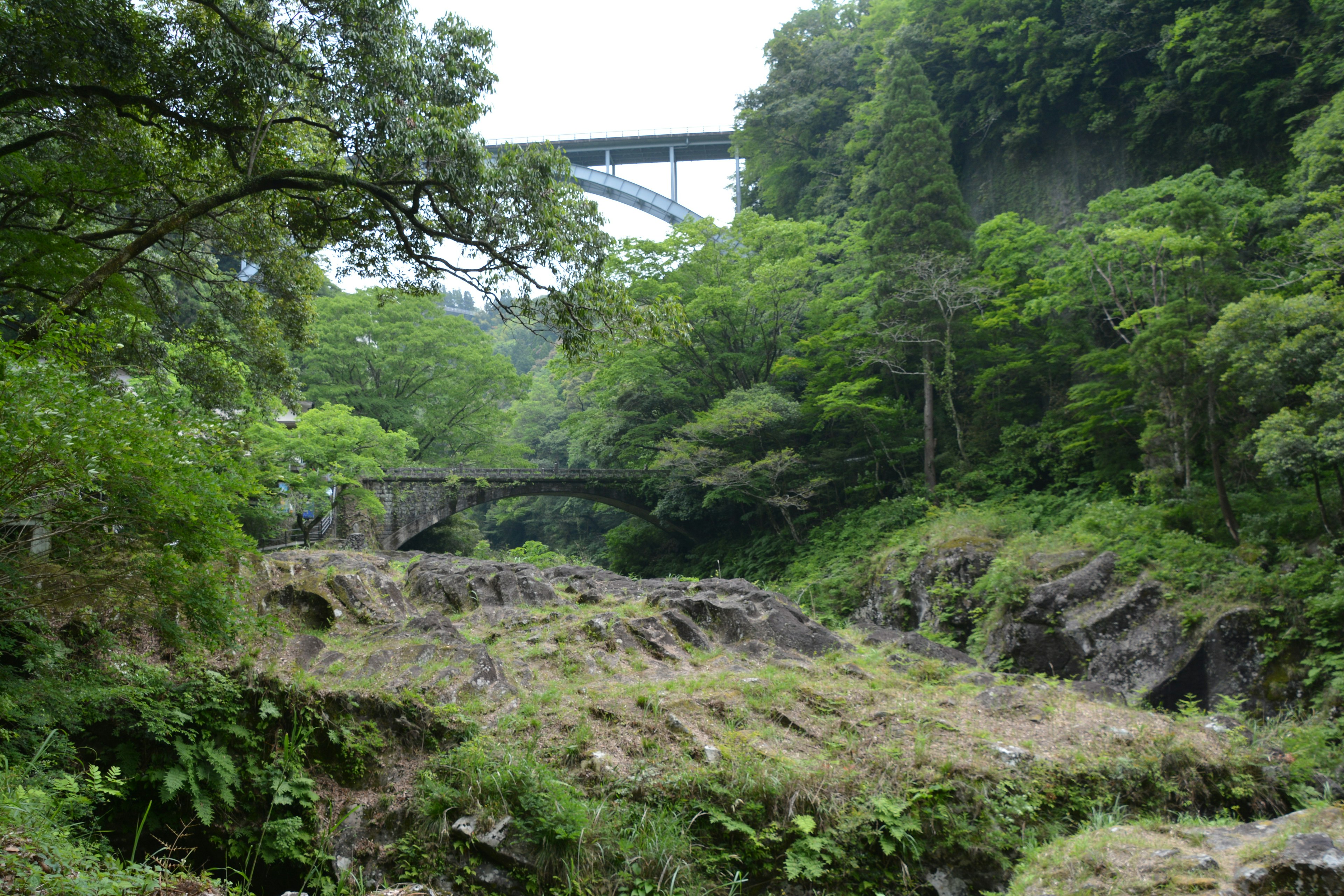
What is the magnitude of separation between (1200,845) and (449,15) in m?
9.63

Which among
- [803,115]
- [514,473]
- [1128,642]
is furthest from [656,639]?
[803,115]

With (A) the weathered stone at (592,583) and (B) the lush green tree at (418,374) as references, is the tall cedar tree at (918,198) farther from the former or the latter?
(B) the lush green tree at (418,374)

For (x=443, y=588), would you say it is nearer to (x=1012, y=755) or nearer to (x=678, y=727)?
(x=678, y=727)

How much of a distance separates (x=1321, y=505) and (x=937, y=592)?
6.27m

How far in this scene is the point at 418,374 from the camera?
2680 centimetres

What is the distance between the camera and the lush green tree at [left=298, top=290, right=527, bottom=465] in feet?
83.1

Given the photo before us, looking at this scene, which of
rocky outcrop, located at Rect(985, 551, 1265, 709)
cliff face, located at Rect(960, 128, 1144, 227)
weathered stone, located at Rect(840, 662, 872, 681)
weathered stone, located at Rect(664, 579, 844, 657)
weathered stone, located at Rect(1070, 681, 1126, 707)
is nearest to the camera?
weathered stone, located at Rect(1070, 681, 1126, 707)

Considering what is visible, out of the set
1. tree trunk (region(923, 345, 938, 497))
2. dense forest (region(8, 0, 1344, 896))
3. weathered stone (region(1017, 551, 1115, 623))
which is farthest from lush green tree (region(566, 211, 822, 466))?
weathered stone (region(1017, 551, 1115, 623))

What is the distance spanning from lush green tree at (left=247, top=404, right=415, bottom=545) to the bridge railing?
4618 millimetres

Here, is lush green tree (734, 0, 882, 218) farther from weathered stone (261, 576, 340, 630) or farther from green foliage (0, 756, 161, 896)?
green foliage (0, 756, 161, 896)

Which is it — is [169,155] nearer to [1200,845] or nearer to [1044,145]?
[1200,845]

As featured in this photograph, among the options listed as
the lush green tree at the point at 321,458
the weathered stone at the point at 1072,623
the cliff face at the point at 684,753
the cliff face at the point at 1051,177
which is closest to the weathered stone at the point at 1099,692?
the cliff face at the point at 684,753

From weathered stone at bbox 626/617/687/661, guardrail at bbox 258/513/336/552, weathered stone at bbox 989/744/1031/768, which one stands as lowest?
guardrail at bbox 258/513/336/552

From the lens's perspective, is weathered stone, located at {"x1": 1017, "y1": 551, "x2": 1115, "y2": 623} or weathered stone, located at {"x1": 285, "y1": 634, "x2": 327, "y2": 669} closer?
weathered stone, located at {"x1": 285, "y1": 634, "x2": 327, "y2": 669}
